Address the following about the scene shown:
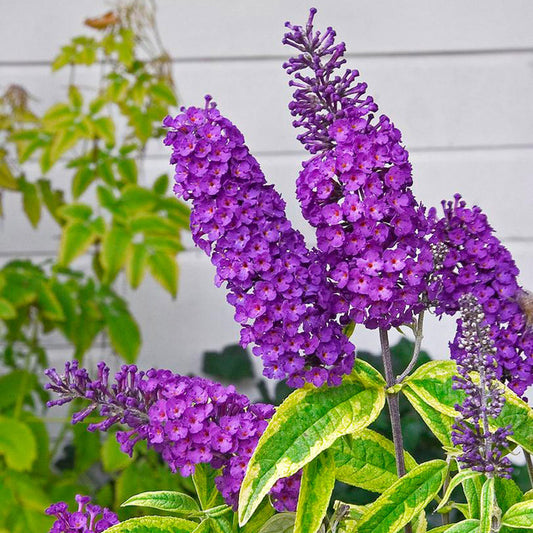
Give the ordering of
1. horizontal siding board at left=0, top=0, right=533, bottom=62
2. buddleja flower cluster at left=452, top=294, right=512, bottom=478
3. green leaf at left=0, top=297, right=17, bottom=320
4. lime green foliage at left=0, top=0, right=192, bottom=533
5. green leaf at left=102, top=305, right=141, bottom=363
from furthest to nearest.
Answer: horizontal siding board at left=0, top=0, right=533, bottom=62
green leaf at left=102, top=305, right=141, bottom=363
lime green foliage at left=0, top=0, right=192, bottom=533
green leaf at left=0, top=297, right=17, bottom=320
buddleja flower cluster at left=452, top=294, right=512, bottom=478

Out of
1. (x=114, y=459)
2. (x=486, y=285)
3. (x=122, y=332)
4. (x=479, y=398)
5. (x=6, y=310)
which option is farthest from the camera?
(x=122, y=332)

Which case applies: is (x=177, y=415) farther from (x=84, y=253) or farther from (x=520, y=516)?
(x=84, y=253)

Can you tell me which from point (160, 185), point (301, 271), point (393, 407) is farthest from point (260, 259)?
point (160, 185)

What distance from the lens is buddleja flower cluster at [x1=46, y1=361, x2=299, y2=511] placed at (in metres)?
0.55

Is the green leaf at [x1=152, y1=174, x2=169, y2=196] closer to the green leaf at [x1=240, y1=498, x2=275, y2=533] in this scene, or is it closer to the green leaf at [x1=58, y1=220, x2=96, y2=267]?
the green leaf at [x1=58, y1=220, x2=96, y2=267]

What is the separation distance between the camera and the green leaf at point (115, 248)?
1.43 m

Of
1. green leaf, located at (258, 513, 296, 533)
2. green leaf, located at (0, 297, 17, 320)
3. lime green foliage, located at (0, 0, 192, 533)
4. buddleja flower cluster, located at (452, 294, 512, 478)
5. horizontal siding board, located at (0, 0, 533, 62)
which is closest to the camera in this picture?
buddleja flower cluster, located at (452, 294, 512, 478)

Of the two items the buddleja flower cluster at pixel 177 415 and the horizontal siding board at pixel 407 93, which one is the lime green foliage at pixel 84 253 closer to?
the horizontal siding board at pixel 407 93

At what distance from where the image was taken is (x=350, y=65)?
197 cm

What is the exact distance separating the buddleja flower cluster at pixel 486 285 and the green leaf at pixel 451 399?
0.02m

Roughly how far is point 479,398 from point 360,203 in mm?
138

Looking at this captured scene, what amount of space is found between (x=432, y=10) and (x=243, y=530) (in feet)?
5.33

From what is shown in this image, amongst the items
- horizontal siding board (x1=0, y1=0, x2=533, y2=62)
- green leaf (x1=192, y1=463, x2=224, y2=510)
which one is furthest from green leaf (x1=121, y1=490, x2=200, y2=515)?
horizontal siding board (x1=0, y1=0, x2=533, y2=62)

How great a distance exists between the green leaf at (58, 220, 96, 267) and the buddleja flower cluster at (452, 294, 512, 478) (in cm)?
101
